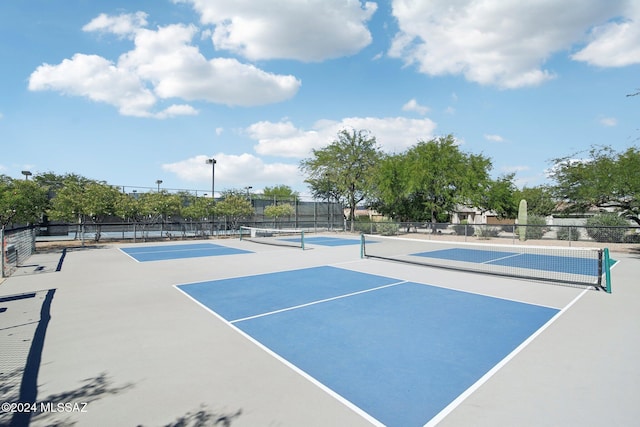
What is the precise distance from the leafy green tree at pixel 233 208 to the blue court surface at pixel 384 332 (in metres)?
20.9

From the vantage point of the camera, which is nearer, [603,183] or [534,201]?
[603,183]

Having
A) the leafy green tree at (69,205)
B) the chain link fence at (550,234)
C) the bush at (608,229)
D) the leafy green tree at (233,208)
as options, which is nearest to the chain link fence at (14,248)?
the leafy green tree at (69,205)

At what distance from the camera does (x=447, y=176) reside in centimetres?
3350

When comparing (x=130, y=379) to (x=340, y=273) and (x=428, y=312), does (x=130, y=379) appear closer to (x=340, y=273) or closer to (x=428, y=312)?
(x=428, y=312)

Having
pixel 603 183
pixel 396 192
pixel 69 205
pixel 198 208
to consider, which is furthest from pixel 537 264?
pixel 69 205

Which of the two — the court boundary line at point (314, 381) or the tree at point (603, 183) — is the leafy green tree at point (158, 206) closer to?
the court boundary line at point (314, 381)

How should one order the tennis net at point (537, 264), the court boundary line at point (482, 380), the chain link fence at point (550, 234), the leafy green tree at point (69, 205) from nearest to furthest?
the court boundary line at point (482, 380) → the tennis net at point (537, 264) → the leafy green tree at point (69, 205) → the chain link fence at point (550, 234)

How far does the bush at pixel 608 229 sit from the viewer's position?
2408 cm

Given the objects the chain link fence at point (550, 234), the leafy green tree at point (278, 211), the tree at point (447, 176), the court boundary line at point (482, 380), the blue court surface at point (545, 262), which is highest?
the tree at point (447, 176)

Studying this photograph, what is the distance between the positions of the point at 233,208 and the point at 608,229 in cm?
2988

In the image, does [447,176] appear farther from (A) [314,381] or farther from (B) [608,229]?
(A) [314,381]

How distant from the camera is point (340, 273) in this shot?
12.7 metres

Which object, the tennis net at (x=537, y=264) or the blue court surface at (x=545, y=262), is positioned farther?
the blue court surface at (x=545, y=262)

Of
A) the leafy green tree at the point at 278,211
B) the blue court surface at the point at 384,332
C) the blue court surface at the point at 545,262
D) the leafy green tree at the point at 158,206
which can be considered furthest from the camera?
the leafy green tree at the point at 278,211
